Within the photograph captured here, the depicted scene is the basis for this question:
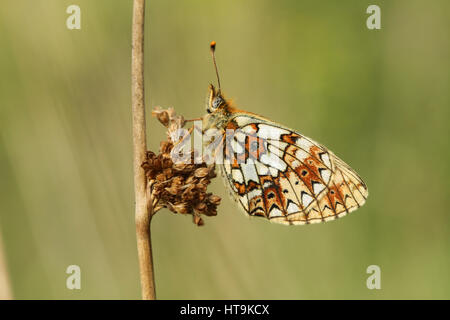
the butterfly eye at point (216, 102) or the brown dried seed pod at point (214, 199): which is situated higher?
the butterfly eye at point (216, 102)

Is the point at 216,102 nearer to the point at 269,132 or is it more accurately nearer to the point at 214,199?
the point at 269,132

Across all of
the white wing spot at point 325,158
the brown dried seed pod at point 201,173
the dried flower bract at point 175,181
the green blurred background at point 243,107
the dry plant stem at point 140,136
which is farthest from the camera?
the green blurred background at point 243,107

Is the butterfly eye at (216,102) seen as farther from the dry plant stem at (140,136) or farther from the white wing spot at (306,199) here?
the dry plant stem at (140,136)

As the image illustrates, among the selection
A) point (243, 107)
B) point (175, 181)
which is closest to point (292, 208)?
point (175, 181)

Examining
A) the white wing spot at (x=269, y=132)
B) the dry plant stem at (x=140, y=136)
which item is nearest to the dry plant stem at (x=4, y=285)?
the dry plant stem at (x=140, y=136)

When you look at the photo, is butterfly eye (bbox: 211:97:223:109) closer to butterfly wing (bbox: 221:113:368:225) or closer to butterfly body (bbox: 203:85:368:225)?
butterfly body (bbox: 203:85:368:225)

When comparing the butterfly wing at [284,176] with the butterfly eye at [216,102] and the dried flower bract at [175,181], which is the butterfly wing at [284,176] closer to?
the butterfly eye at [216,102]

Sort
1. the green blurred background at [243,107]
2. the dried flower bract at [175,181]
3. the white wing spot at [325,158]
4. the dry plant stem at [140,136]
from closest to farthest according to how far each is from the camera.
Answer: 1. the dry plant stem at [140,136]
2. the dried flower bract at [175,181]
3. the white wing spot at [325,158]
4. the green blurred background at [243,107]

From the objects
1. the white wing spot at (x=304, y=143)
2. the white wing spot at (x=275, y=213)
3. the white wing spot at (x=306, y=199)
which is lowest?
the white wing spot at (x=275, y=213)

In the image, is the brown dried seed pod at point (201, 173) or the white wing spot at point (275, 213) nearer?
the brown dried seed pod at point (201, 173)
